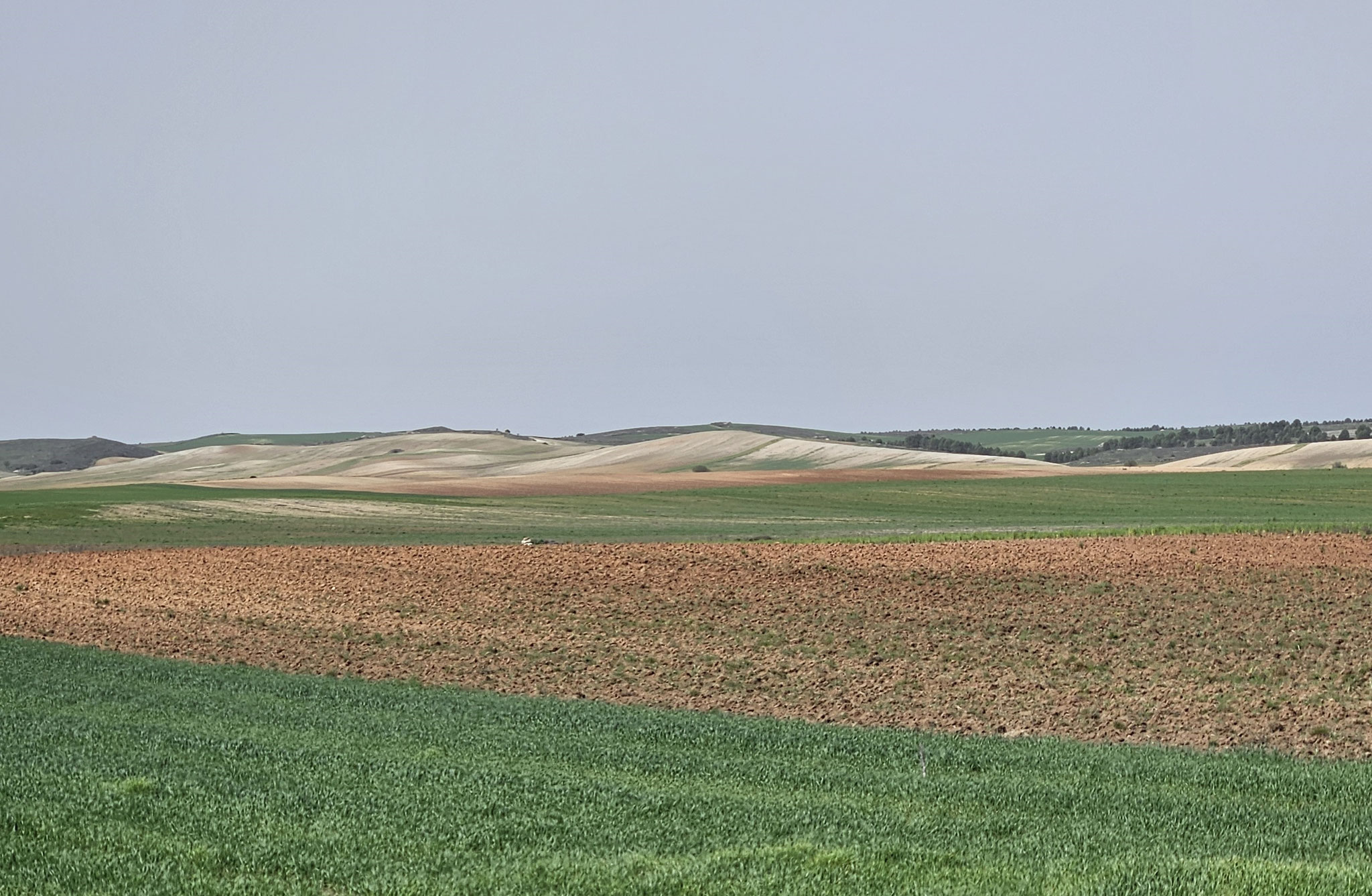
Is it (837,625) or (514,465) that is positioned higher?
(514,465)

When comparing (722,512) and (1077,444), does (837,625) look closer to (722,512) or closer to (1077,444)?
(722,512)

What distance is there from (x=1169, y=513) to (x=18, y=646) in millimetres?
48760

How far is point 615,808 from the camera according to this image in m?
11.7

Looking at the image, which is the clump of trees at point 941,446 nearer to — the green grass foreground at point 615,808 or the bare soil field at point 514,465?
the bare soil field at point 514,465

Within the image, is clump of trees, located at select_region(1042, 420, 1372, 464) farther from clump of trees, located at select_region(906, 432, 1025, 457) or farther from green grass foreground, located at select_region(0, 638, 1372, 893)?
green grass foreground, located at select_region(0, 638, 1372, 893)

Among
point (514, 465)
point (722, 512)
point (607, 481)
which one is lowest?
point (722, 512)

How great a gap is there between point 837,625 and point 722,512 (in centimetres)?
4153

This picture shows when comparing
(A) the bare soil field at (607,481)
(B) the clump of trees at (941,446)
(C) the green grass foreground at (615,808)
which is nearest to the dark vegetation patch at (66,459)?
(A) the bare soil field at (607,481)

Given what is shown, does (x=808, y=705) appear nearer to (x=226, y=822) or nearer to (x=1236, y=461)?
(x=226, y=822)

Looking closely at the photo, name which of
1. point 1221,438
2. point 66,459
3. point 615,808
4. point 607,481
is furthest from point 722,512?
point 66,459

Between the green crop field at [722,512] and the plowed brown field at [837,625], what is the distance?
34.9ft

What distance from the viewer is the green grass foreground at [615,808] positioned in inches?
373

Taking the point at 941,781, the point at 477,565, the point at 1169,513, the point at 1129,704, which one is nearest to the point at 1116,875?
the point at 941,781

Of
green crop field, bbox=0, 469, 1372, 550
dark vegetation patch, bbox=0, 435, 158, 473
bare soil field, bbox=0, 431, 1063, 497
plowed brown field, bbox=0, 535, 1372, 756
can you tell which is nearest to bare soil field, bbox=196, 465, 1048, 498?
bare soil field, bbox=0, 431, 1063, 497
